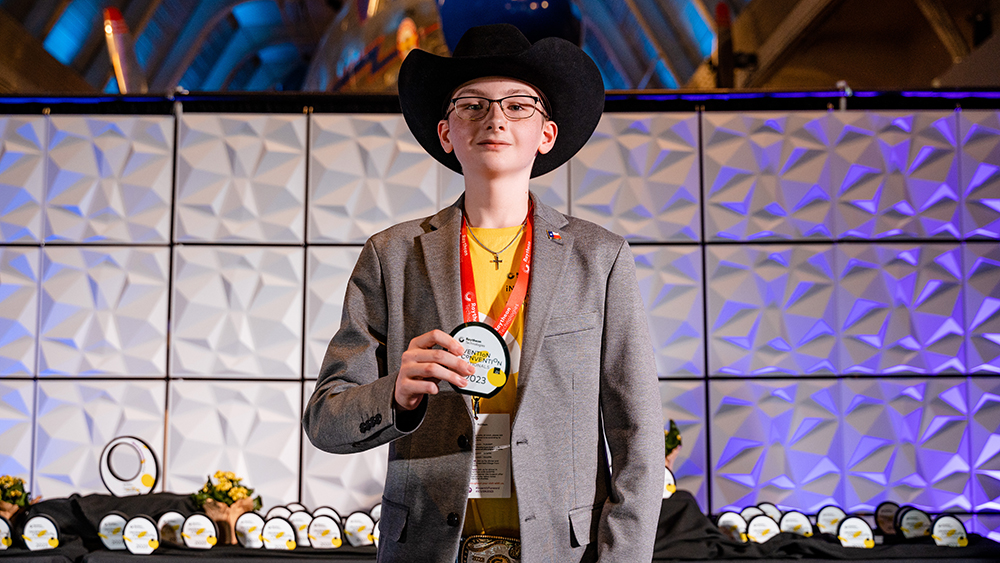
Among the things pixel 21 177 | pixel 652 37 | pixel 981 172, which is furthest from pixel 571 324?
pixel 652 37

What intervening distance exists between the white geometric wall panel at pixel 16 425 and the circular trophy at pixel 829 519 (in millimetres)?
4599

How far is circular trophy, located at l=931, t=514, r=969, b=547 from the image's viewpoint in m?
3.47

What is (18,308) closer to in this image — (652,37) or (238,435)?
(238,435)

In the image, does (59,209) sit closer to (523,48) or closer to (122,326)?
(122,326)

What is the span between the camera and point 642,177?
449 cm

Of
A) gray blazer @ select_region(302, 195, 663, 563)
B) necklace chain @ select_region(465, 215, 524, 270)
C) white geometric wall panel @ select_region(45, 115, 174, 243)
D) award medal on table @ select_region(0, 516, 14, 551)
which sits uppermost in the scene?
white geometric wall panel @ select_region(45, 115, 174, 243)

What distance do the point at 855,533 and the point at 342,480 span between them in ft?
9.30

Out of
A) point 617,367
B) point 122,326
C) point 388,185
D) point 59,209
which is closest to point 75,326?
point 122,326

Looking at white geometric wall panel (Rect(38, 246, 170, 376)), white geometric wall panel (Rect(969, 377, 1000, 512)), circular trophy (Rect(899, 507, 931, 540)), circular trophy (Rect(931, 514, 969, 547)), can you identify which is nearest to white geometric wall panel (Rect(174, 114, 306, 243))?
white geometric wall panel (Rect(38, 246, 170, 376))

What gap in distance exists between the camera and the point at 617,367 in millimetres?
1499

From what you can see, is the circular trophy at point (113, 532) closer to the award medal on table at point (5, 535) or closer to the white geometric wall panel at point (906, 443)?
the award medal on table at point (5, 535)

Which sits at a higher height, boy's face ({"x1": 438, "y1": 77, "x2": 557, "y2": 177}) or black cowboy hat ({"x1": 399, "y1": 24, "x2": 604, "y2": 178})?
black cowboy hat ({"x1": 399, "y1": 24, "x2": 604, "y2": 178})

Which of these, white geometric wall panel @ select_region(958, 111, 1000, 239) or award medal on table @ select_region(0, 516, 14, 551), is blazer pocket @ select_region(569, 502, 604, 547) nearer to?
award medal on table @ select_region(0, 516, 14, 551)

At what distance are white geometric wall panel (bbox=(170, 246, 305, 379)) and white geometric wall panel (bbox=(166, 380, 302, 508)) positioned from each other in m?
0.11
